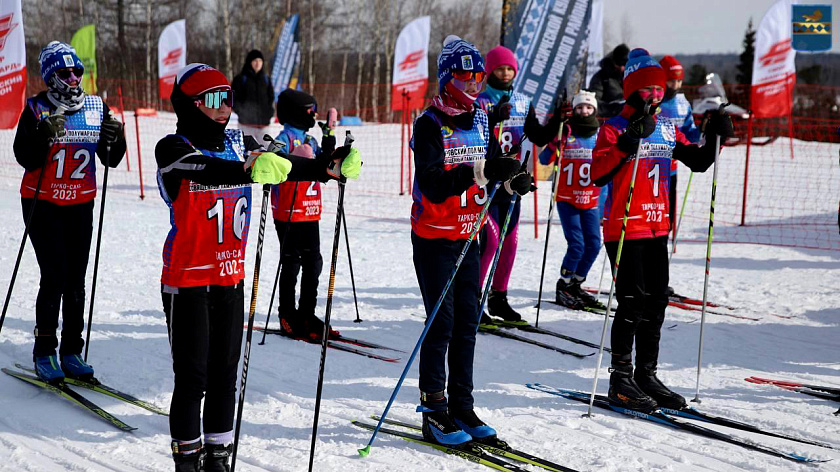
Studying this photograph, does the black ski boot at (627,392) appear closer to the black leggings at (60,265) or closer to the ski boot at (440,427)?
the ski boot at (440,427)

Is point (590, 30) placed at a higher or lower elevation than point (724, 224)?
higher

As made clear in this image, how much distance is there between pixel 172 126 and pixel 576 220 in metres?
18.5

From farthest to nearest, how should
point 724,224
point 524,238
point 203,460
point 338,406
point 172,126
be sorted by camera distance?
point 172,126, point 724,224, point 524,238, point 338,406, point 203,460

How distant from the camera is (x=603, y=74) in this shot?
8.70 m

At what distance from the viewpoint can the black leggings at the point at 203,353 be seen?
123 inches

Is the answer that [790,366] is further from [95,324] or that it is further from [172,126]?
[172,126]

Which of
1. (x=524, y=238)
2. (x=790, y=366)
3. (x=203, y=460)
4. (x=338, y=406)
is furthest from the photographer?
(x=524, y=238)

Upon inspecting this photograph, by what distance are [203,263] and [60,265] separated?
185 cm

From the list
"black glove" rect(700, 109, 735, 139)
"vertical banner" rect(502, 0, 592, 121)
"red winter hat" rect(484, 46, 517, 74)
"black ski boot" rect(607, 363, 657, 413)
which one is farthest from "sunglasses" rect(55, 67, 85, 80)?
"vertical banner" rect(502, 0, 592, 121)

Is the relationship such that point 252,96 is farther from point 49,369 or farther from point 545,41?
point 49,369

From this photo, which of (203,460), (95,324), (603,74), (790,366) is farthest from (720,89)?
(95,324)

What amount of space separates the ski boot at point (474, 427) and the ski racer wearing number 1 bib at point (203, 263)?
1.20 metres

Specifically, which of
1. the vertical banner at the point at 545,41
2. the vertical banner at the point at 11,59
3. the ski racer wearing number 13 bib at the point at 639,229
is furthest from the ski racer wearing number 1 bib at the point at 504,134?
the vertical banner at the point at 545,41

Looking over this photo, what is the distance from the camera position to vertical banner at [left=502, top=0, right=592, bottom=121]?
1182cm
